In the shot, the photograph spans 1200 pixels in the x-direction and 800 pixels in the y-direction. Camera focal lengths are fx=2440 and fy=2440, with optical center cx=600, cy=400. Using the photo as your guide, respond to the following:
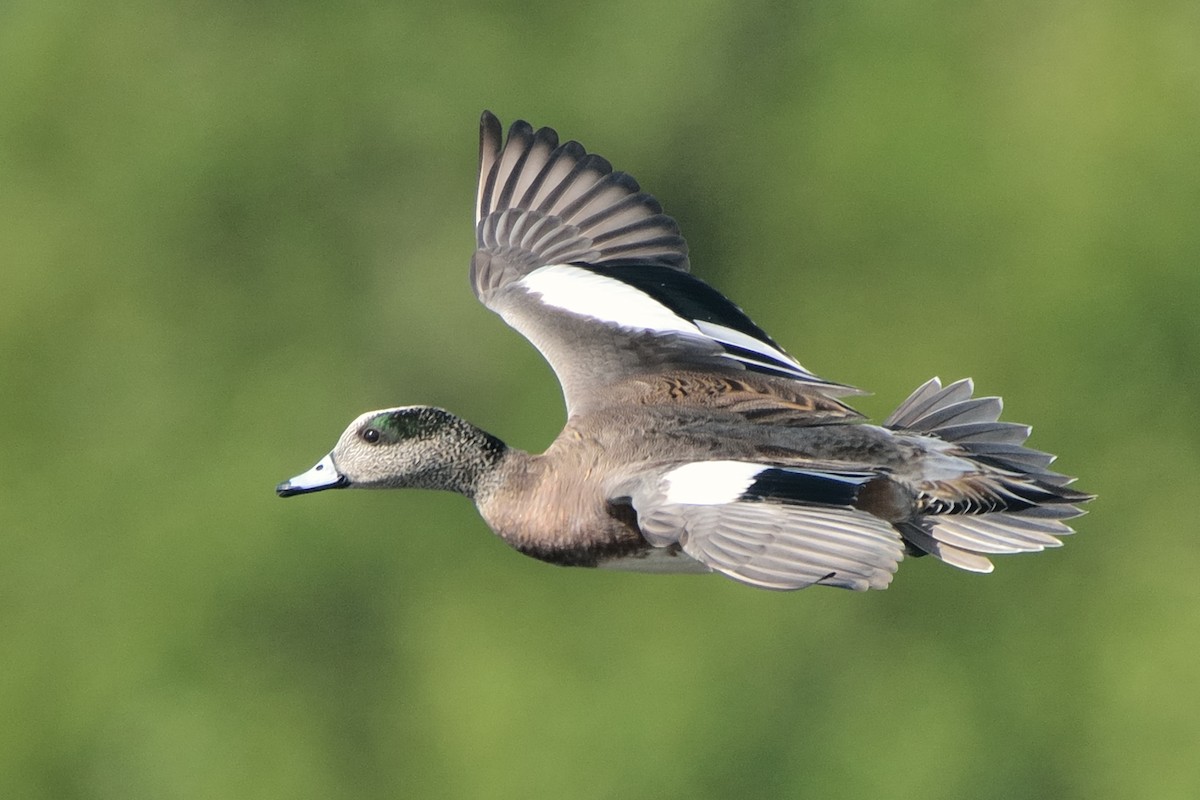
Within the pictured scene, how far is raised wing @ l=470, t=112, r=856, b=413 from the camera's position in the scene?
7059mm

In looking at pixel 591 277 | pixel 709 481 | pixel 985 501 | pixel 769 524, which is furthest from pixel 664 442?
pixel 591 277

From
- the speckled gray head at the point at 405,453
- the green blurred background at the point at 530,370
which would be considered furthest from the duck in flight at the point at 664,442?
the green blurred background at the point at 530,370

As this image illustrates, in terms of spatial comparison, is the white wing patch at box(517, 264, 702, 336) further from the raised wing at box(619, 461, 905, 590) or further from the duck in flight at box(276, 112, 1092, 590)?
the raised wing at box(619, 461, 905, 590)

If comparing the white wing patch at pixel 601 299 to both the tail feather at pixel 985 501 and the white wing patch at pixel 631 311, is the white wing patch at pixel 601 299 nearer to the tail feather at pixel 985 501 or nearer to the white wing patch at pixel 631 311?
the white wing patch at pixel 631 311

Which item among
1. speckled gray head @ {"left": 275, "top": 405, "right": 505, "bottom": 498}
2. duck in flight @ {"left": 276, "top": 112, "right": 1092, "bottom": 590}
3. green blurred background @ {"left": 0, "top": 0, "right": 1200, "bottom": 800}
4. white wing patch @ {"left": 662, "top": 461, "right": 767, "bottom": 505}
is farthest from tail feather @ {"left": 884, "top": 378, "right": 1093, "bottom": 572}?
green blurred background @ {"left": 0, "top": 0, "right": 1200, "bottom": 800}

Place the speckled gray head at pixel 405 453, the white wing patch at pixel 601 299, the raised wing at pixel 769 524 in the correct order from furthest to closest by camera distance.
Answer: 1. the white wing patch at pixel 601 299
2. the speckled gray head at pixel 405 453
3. the raised wing at pixel 769 524

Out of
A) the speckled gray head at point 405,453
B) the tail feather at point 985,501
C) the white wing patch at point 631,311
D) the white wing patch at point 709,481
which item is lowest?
the speckled gray head at point 405,453

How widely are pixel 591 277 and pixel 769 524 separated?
1.92m

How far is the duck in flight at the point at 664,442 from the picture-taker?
5887mm

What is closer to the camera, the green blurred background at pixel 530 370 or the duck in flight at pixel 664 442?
the duck in flight at pixel 664 442

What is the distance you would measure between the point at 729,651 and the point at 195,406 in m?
6.37

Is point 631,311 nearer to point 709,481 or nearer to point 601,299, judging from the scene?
point 601,299

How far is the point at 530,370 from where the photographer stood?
727 inches

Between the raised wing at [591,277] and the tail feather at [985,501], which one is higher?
the raised wing at [591,277]
